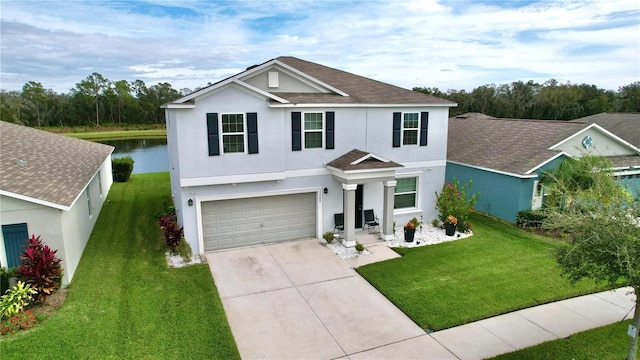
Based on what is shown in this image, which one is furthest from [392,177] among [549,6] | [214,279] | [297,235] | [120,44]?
[120,44]

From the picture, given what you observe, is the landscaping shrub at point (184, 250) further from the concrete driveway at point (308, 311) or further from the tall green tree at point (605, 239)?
the tall green tree at point (605, 239)

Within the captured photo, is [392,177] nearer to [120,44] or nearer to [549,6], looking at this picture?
[549,6]

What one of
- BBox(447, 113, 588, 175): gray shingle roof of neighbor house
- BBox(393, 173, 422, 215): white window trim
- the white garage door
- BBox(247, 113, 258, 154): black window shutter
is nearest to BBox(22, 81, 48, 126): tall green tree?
the white garage door

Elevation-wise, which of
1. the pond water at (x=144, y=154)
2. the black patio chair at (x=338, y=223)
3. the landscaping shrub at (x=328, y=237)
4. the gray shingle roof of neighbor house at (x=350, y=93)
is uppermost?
the gray shingle roof of neighbor house at (x=350, y=93)

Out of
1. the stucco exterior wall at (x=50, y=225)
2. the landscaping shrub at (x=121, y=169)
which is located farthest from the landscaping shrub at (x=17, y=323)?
the landscaping shrub at (x=121, y=169)

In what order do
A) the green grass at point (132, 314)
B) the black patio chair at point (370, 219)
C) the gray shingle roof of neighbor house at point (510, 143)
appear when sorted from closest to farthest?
the green grass at point (132, 314) < the black patio chair at point (370, 219) < the gray shingle roof of neighbor house at point (510, 143)

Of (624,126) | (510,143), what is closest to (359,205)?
(510,143)
